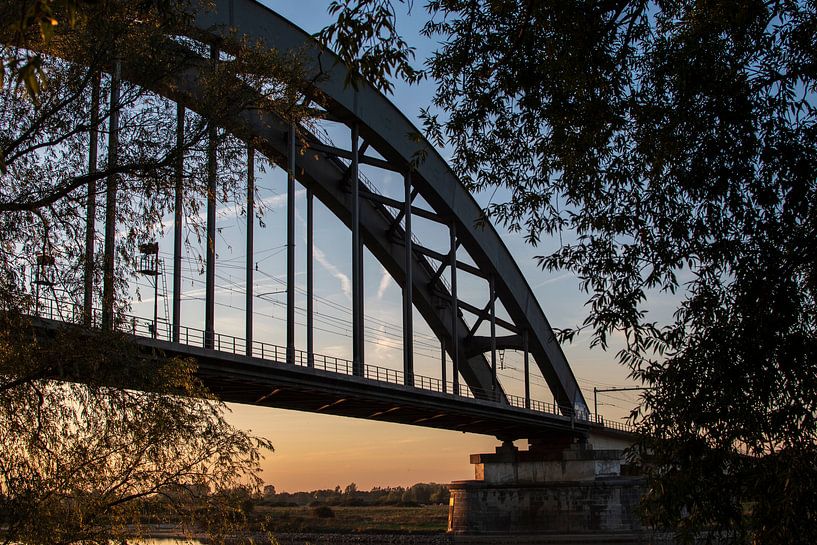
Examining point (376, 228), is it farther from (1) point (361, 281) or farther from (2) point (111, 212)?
(2) point (111, 212)

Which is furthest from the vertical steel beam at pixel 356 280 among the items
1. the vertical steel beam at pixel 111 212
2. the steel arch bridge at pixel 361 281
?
the vertical steel beam at pixel 111 212

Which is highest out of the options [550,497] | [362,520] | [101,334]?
[101,334]

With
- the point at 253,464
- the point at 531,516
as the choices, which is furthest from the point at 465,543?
the point at 253,464

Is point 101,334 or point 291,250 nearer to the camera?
point 101,334

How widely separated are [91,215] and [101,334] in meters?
1.40

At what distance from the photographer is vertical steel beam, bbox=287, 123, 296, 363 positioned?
23938 mm

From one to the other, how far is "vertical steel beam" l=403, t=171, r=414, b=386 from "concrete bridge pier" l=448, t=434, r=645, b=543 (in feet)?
41.5

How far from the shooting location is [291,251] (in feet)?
82.4

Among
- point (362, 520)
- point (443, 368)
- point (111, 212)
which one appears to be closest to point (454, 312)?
point (443, 368)

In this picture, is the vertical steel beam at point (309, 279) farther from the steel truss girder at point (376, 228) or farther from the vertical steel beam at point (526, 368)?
the vertical steel beam at point (526, 368)

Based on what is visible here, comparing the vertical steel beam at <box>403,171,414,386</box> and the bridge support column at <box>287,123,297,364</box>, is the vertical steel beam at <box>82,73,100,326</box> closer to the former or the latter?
the bridge support column at <box>287,123,297,364</box>

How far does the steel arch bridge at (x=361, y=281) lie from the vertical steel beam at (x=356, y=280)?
0.04 metres

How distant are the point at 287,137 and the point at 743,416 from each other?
21.2m

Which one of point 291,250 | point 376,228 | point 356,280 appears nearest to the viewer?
point 291,250
